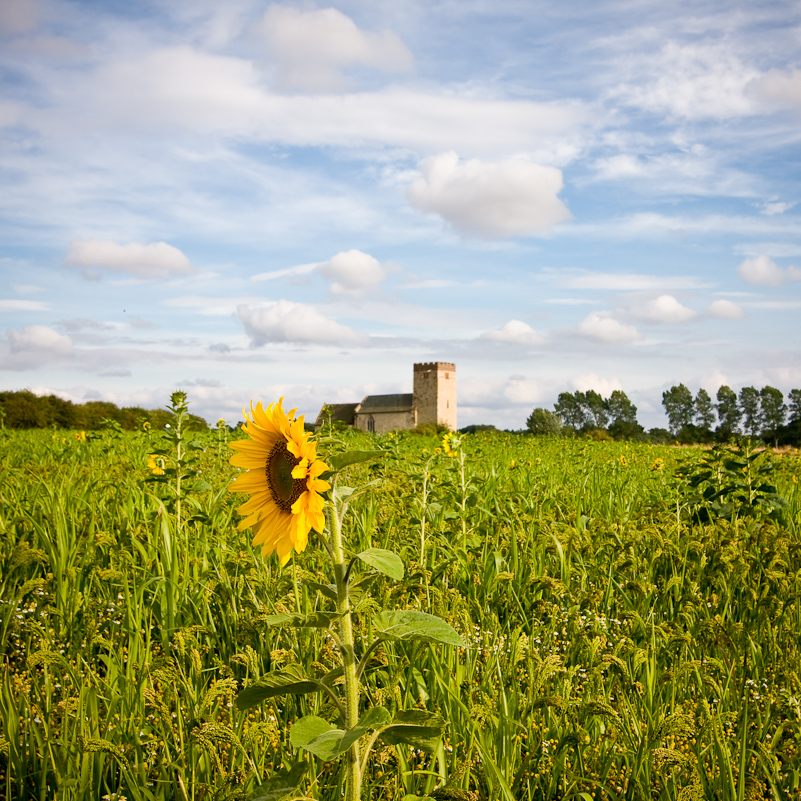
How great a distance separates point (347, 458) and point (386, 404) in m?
78.4

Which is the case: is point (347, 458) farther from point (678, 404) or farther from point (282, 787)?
point (678, 404)

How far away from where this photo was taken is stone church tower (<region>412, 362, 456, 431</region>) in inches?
2916

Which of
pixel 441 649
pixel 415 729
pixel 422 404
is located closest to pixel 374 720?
pixel 415 729

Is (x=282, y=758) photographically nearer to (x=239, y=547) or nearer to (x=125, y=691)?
(x=125, y=691)

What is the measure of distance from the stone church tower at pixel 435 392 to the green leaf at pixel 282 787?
235 ft

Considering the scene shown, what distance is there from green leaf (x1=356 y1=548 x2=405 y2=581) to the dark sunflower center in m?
0.27

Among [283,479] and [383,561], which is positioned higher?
[283,479]

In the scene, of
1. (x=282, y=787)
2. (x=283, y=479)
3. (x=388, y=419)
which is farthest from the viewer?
(x=388, y=419)

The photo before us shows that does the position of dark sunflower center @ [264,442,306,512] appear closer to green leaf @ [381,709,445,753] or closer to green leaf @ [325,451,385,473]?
green leaf @ [325,451,385,473]

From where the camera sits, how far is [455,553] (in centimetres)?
360

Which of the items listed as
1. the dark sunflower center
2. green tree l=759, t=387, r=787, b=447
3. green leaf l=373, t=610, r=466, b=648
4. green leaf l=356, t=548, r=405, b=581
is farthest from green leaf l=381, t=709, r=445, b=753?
green tree l=759, t=387, r=787, b=447

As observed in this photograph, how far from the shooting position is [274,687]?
1.31 m

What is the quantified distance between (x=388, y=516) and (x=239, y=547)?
105 cm

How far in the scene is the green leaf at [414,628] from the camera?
49.9 inches
